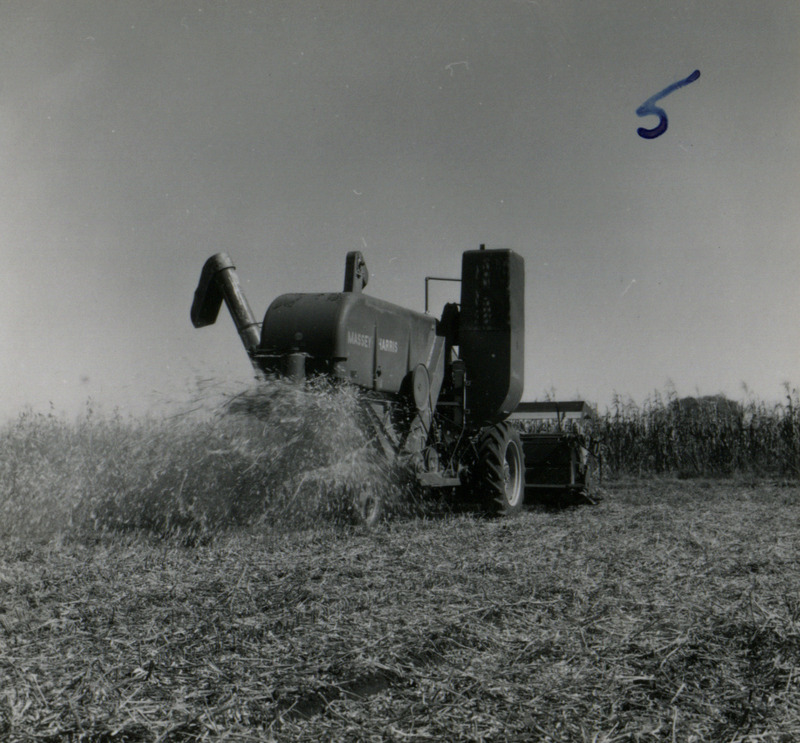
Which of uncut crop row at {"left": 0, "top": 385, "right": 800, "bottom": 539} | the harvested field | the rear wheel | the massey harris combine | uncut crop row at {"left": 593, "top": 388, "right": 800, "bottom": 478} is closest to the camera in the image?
the harvested field

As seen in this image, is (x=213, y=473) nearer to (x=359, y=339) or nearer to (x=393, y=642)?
(x=359, y=339)

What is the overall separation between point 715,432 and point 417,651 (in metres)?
18.9

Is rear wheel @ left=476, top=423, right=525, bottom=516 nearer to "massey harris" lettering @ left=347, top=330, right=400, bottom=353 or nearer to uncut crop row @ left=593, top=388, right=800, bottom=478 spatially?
"massey harris" lettering @ left=347, top=330, right=400, bottom=353

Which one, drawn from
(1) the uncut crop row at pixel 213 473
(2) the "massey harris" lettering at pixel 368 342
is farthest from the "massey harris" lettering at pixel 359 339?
(1) the uncut crop row at pixel 213 473

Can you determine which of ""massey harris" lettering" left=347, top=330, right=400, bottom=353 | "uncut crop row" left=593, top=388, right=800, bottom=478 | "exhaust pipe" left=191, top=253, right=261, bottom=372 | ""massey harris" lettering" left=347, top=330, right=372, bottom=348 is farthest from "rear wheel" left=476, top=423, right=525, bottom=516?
"uncut crop row" left=593, top=388, right=800, bottom=478

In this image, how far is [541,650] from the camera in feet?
9.98

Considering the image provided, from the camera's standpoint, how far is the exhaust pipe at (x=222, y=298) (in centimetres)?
793

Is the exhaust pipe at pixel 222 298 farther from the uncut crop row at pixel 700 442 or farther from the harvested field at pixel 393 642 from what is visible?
the uncut crop row at pixel 700 442

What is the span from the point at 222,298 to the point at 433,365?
2392mm

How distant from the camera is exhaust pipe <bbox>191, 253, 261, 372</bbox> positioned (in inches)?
312

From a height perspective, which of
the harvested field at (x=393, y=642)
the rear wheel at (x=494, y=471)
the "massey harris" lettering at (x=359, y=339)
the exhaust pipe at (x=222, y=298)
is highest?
the exhaust pipe at (x=222, y=298)

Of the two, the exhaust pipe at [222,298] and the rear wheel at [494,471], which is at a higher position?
the exhaust pipe at [222,298]

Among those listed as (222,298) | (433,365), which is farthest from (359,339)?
(433,365)

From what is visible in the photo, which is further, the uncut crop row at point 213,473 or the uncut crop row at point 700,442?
the uncut crop row at point 700,442
